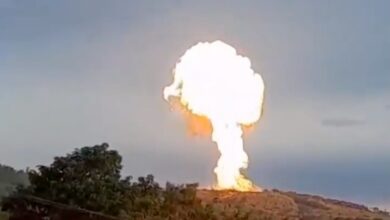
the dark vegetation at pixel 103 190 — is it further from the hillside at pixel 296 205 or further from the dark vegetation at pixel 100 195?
the hillside at pixel 296 205

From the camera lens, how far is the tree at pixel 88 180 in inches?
1443

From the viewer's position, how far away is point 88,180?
121ft

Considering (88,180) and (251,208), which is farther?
(251,208)

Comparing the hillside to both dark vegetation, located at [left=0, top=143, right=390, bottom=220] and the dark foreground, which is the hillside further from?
dark vegetation, located at [left=0, top=143, right=390, bottom=220]

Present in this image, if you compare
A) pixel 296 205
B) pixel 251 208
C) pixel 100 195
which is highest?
pixel 296 205

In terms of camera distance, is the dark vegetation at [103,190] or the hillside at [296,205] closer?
the dark vegetation at [103,190]

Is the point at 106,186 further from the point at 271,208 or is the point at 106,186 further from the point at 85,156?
the point at 271,208

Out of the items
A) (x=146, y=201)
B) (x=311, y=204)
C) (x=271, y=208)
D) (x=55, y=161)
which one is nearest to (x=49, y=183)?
(x=55, y=161)

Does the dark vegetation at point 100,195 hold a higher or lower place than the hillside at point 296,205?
lower

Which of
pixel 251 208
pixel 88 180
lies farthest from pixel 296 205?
pixel 88 180

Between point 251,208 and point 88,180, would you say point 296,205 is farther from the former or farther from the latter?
point 88,180

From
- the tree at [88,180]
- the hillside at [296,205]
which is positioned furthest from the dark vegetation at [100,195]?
the hillside at [296,205]

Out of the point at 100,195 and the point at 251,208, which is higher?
the point at 251,208

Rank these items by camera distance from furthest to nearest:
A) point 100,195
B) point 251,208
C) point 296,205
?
point 296,205 → point 251,208 → point 100,195
